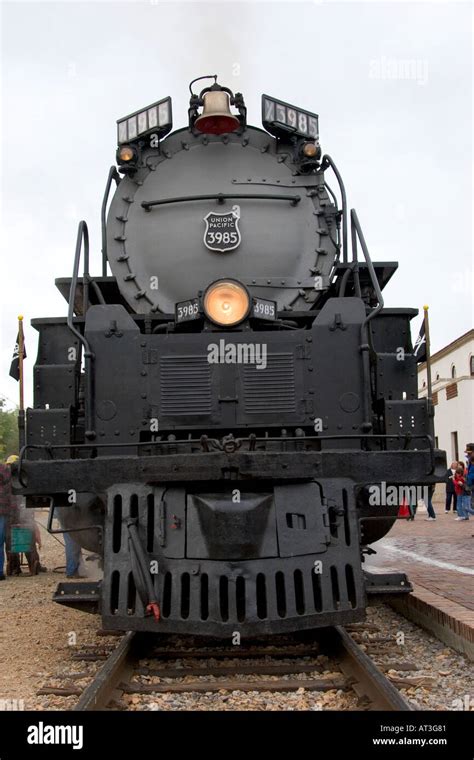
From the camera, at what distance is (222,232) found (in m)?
6.50

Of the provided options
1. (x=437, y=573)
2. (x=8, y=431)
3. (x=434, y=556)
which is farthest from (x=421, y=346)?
(x=8, y=431)

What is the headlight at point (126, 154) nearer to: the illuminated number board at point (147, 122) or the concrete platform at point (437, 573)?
the illuminated number board at point (147, 122)

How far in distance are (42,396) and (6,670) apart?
186cm

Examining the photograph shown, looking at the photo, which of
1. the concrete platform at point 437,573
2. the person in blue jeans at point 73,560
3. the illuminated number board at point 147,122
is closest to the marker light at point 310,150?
the illuminated number board at point 147,122

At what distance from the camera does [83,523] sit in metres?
5.84

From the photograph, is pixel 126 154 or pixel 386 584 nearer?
pixel 386 584

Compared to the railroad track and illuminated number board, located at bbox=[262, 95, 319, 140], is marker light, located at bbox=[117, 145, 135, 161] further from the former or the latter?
the railroad track

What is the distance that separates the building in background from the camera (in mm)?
31578

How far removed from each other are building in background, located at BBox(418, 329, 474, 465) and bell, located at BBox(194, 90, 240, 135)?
80.4ft

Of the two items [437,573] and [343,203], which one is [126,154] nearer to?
[343,203]

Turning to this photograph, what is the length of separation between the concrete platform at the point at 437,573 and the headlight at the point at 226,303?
258cm

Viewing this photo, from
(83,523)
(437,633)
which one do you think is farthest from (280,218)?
(437,633)

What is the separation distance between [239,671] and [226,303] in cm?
241
